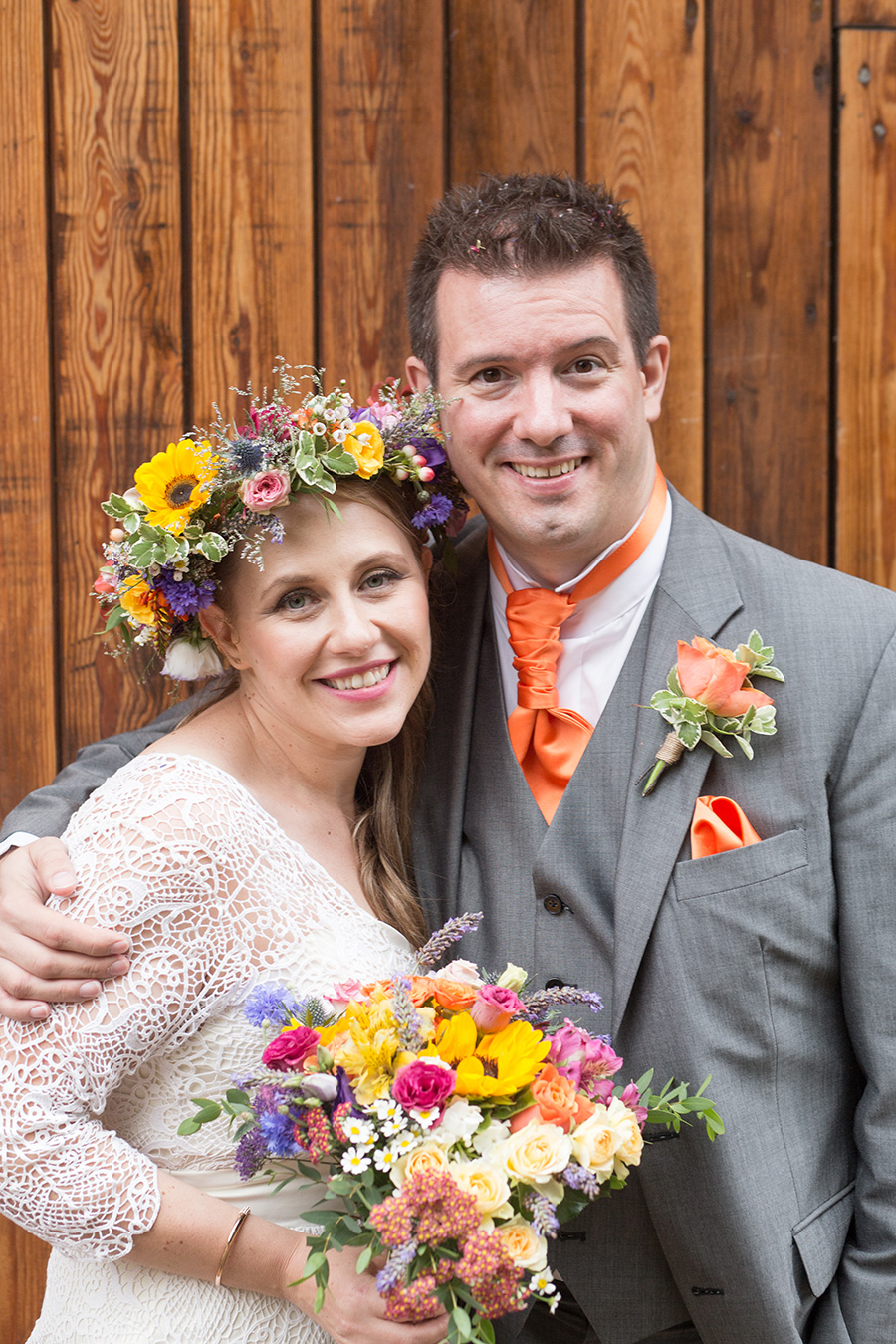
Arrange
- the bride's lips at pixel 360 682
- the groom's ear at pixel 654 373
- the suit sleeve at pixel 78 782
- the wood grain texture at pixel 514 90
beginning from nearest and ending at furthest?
1. the bride's lips at pixel 360 682
2. the suit sleeve at pixel 78 782
3. the groom's ear at pixel 654 373
4. the wood grain texture at pixel 514 90

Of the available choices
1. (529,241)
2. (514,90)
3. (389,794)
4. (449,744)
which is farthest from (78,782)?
(514,90)

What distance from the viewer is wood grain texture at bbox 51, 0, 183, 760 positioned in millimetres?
2252

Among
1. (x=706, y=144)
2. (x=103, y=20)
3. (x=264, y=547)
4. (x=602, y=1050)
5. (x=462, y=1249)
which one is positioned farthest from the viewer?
(x=706, y=144)

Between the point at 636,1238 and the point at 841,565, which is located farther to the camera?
the point at 841,565

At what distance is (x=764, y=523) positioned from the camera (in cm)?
249

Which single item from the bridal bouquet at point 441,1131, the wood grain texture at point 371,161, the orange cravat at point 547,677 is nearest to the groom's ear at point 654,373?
the orange cravat at point 547,677

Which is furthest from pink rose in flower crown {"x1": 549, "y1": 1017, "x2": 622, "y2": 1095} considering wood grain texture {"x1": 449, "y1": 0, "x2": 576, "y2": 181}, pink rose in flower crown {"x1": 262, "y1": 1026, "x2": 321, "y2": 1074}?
wood grain texture {"x1": 449, "y1": 0, "x2": 576, "y2": 181}

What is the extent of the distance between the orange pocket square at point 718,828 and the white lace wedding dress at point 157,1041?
50 centimetres

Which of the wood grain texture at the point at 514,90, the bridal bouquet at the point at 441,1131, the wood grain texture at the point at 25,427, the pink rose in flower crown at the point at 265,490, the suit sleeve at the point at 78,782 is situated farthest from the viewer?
the wood grain texture at the point at 514,90

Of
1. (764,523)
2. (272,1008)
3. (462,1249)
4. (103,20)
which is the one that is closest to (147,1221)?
(272,1008)

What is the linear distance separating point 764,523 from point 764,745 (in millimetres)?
888

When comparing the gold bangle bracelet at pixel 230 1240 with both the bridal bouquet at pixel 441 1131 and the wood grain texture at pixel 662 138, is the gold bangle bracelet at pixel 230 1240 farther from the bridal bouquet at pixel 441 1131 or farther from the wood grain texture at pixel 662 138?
the wood grain texture at pixel 662 138

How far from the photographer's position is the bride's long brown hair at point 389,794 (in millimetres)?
1792

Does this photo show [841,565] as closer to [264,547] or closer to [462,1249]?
[264,547]
